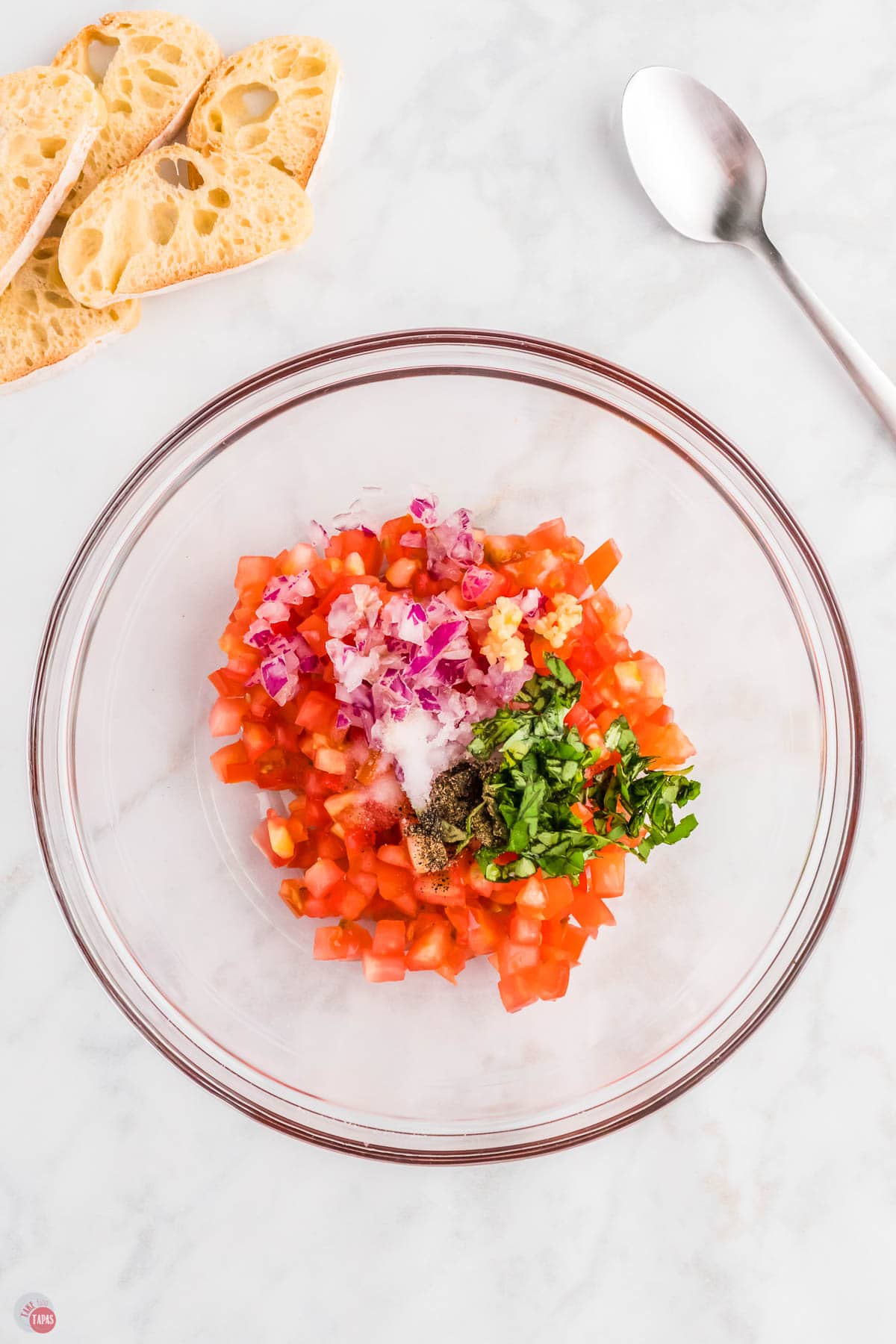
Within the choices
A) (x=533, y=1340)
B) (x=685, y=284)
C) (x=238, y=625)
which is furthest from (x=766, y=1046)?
(x=685, y=284)

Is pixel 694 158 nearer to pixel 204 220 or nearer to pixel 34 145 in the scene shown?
pixel 204 220

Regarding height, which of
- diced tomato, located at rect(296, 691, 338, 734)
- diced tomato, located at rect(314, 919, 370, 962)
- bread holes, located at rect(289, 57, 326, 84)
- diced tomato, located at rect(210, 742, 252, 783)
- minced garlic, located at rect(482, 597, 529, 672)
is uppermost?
bread holes, located at rect(289, 57, 326, 84)

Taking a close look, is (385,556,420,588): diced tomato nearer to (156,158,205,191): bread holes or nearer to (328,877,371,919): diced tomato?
(328,877,371,919): diced tomato

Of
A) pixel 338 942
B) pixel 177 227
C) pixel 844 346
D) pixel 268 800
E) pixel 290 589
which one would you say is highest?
pixel 844 346

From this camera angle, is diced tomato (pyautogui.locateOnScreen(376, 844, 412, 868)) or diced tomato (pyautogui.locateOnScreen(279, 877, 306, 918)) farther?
diced tomato (pyautogui.locateOnScreen(279, 877, 306, 918))

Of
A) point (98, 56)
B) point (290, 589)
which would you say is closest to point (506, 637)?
point (290, 589)

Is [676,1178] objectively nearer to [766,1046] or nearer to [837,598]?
[766,1046]

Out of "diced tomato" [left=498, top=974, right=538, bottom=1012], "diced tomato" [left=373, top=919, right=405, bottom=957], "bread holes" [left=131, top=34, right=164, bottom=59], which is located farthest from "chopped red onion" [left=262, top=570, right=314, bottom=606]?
"bread holes" [left=131, top=34, right=164, bottom=59]
